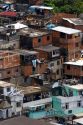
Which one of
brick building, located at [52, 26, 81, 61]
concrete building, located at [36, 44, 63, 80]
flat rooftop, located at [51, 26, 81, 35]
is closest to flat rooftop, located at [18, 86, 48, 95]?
concrete building, located at [36, 44, 63, 80]

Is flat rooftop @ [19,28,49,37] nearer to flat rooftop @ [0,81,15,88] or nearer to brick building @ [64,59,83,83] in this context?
brick building @ [64,59,83,83]

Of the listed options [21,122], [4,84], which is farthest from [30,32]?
[21,122]

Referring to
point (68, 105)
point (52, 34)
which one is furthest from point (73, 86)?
point (52, 34)

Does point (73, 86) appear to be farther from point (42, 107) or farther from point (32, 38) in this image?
point (32, 38)

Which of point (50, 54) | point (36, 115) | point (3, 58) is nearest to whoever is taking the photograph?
point (36, 115)

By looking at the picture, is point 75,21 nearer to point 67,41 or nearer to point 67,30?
point 67,30

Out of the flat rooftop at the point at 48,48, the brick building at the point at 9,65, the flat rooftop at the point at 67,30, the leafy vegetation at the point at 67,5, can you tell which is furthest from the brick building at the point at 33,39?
the leafy vegetation at the point at 67,5

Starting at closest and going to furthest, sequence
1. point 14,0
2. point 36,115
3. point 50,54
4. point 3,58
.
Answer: point 36,115, point 3,58, point 50,54, point 14,0
